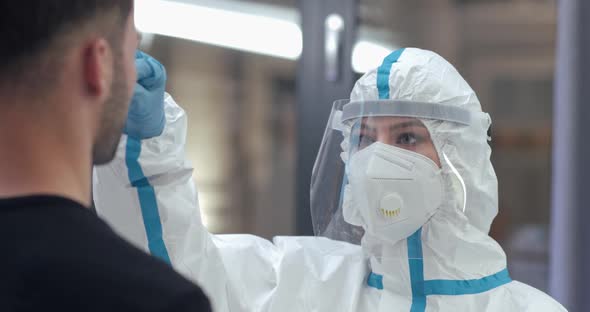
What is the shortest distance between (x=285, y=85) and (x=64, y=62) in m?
2.72

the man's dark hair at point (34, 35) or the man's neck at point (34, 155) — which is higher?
the man's dark hair at point (34, 35)

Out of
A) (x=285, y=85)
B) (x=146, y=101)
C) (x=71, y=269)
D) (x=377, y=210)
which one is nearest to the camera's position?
(x=71, y=269)

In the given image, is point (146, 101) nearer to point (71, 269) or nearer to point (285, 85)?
point (71, 269)

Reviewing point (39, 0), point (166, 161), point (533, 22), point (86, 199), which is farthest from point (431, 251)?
point (533, 22)

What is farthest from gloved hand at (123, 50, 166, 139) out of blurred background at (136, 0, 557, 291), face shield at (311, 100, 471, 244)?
blurred background at (136, 0, 557, 291)

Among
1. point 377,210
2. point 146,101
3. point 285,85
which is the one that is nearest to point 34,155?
point 146,101

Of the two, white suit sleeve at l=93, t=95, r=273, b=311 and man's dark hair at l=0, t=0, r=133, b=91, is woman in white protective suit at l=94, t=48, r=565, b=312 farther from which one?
man's dark hair at l=0, t=0, r=133, b=91

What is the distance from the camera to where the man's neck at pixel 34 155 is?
71 cm

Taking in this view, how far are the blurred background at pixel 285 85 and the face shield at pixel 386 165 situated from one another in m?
0.93

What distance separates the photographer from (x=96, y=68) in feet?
2.45

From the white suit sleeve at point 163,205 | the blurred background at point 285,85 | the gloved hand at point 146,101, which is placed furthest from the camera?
the blurred background at point 285,85

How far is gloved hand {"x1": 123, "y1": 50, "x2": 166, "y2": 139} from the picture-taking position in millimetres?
1299

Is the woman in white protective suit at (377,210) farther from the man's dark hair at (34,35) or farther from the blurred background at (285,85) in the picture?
the blurred background at (285,85)

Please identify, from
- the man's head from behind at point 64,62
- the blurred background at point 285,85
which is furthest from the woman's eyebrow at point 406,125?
the blurred background at point 285,85
